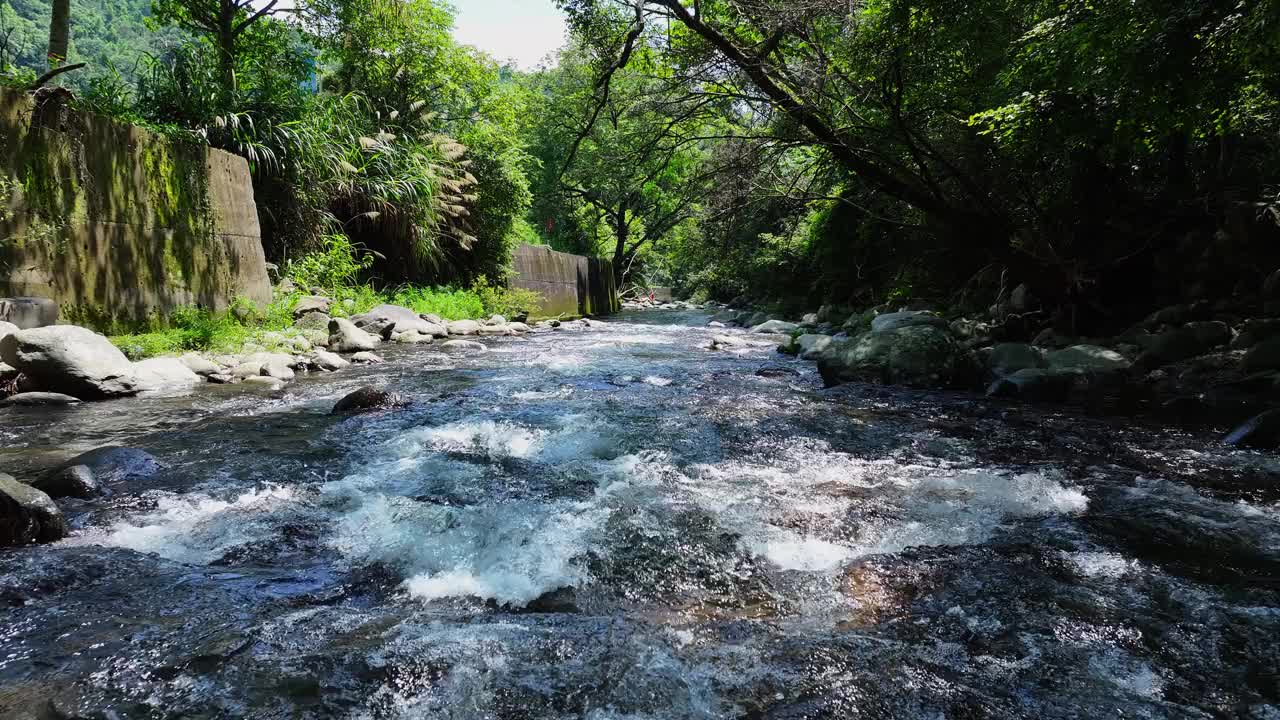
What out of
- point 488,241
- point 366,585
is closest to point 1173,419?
point 366,585

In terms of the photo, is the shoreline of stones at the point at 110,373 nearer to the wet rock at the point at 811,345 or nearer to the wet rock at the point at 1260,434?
the wet rock at the point at 811,345

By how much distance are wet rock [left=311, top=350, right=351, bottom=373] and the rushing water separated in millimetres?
3035

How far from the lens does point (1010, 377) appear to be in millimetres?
6785

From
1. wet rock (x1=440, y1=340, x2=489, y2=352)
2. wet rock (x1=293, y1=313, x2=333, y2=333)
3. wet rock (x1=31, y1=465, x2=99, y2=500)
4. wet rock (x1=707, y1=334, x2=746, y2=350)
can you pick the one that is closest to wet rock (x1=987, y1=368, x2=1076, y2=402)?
wet rock (x1=707, y1=334, x2=746, y2=350)

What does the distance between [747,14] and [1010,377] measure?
5.25 metres

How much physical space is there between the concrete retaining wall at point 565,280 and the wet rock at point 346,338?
8516 millimetres

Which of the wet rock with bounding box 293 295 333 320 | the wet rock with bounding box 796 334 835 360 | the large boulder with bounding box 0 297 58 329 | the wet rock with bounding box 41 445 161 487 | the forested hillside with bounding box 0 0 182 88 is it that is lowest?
the wet rock with bounding box 796 334 835 360

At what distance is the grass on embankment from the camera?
749cm

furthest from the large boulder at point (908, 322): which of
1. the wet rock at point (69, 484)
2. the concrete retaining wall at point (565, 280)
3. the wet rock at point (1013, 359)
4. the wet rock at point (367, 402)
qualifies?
the concrete retaining wall at point (565, 280)

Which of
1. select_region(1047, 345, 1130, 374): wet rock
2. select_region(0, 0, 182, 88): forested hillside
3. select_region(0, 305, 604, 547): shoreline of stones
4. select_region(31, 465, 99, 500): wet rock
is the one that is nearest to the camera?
select_region(0, 305, 604, 547): shoreline of stones

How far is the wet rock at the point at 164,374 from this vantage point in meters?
6.43

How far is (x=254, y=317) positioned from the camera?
9.30 metres

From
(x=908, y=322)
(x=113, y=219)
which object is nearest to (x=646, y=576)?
(x=908, y=322)

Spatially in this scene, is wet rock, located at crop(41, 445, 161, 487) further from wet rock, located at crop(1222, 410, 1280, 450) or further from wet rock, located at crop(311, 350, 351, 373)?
wet rock, located at crop(1222, 410, 1280, 450)
